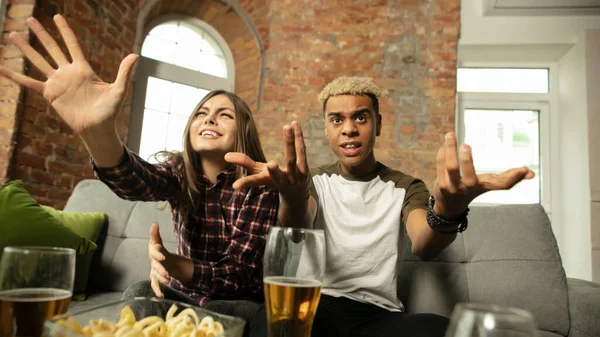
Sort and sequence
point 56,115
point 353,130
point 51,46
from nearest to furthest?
point 51,46 → point 353,130 → point 56,115

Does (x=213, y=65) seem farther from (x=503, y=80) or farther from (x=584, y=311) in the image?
(x=584, y=311)

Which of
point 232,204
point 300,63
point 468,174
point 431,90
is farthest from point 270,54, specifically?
point 468,174

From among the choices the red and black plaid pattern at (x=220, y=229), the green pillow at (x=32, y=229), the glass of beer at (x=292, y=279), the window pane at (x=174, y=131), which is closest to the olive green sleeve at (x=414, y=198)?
the red and black plaid pattern at (x=220, y=229)

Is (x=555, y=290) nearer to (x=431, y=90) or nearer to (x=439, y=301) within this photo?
(x=439, y=301)

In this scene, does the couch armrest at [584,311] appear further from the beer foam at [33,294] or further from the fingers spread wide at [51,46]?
the fingers spread wide at [51,46]

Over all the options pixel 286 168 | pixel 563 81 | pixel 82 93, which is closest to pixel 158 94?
pixel 82 93

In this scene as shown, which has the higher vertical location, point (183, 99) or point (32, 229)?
point (183, 99)

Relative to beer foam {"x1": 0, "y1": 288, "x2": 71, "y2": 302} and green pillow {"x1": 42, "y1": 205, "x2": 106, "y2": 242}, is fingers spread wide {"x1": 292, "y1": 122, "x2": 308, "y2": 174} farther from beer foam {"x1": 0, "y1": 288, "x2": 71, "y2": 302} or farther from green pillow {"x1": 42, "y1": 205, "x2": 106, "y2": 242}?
green pillow {"x1": 42, "y1": 205, "x2": 106, "y2": 242}

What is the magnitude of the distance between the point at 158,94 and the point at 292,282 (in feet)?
11.0

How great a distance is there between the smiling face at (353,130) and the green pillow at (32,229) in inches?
43.0

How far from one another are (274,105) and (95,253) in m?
2.09

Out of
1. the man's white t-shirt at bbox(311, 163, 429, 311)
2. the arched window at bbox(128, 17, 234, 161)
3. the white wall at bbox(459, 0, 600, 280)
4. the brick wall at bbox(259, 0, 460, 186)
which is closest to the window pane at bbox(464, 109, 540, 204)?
the white wall at bbox(459, 0, 600, 280)

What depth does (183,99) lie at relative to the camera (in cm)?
371

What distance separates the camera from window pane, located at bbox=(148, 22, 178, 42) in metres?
3.55
